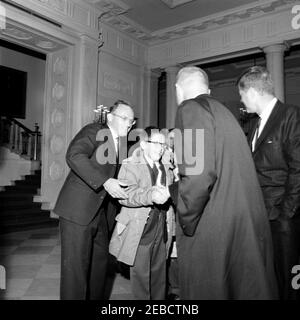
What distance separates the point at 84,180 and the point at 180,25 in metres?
7.17

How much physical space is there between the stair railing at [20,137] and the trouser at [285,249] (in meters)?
9.21

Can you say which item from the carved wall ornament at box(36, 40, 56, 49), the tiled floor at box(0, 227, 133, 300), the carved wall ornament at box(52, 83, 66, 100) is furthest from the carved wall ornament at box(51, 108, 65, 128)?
the tiled floor at box(0, 227, 133, 300)

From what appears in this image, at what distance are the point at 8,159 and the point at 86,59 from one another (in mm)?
4324

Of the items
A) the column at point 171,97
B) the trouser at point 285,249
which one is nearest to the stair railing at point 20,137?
the column at point 171,97

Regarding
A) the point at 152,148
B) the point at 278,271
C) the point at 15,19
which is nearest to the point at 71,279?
the point at 152,148

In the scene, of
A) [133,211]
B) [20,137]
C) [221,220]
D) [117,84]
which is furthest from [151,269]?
[20,137]

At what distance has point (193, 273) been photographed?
161 centimetres

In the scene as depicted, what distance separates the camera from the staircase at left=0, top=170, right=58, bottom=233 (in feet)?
21.2

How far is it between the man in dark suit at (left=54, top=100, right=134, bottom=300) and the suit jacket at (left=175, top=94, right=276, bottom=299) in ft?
2.19

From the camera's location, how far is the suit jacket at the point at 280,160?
6.49 feet

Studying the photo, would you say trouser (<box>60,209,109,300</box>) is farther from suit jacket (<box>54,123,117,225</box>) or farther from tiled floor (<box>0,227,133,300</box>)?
tiled floor (<box>0,227,133,300</box>)

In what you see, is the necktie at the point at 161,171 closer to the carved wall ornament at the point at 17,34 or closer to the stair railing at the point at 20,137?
the carved wall ornament at the point at 17,34

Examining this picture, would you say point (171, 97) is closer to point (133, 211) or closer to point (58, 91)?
point (58, 91)

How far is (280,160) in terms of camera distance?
6.74 feet
